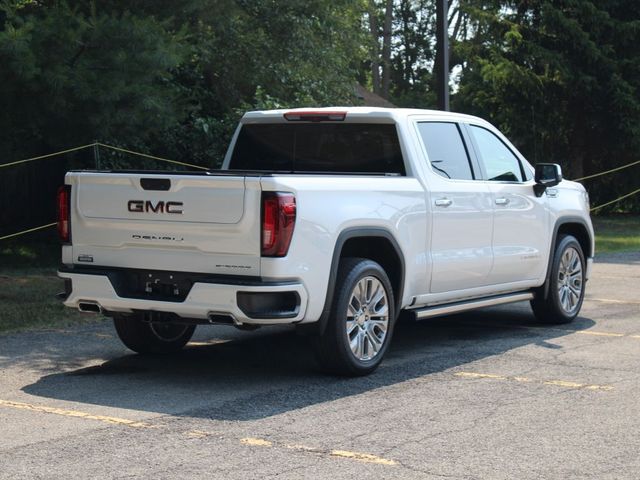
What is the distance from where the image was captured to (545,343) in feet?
32.2

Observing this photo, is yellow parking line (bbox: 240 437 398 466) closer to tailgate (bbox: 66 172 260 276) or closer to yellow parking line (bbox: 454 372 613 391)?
tailgate (bbox: 66 172 260 276)

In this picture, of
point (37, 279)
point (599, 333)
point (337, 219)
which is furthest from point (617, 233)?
point (337, 219)

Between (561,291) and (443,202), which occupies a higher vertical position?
(443,202)

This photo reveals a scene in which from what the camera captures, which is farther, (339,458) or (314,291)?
(314,291)

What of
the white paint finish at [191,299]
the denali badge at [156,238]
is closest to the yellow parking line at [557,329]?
the white paint finish at [191,299]

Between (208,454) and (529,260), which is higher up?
(529,260)

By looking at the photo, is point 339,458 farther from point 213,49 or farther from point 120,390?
point 213,49

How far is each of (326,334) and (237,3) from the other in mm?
10957

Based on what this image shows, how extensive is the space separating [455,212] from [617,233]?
53.7ft

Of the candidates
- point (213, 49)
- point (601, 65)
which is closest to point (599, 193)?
point (601, 65)

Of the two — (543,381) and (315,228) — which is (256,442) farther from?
(543,381)

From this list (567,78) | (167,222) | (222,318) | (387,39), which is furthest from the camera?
(387,39)

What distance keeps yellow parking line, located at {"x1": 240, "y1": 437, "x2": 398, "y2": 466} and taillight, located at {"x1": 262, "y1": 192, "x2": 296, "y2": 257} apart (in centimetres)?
156

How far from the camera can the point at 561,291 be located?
10.9m
